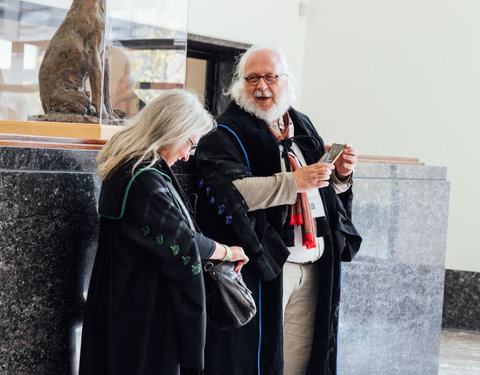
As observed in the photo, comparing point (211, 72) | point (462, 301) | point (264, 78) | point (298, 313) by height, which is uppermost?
point (211, 72)

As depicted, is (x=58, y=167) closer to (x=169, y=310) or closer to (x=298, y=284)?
(x=169, y=310)

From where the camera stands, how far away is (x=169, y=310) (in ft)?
7.97

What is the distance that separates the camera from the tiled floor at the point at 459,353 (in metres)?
5.80

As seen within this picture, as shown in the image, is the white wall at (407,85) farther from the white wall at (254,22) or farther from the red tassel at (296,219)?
the red tassel at (296,219)

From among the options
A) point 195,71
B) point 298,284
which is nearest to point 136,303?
point 298,284

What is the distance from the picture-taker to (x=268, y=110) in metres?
3.28

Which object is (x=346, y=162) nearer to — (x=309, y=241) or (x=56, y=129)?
(x=309, y=241)

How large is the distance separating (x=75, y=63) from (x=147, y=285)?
1.37 metres

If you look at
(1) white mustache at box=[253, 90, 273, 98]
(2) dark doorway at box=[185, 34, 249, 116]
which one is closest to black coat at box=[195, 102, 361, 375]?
(1) white mustache at box=[253, 90, 273, 98]

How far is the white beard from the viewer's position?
3277 mm

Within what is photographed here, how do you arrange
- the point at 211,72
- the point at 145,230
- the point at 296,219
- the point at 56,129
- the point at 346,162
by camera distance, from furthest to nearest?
the point at 211,72
the point at 346,162
the point at 296,219
the point at 56,129
the point at 145,230

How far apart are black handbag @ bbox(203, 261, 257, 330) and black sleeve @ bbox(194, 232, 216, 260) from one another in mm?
104

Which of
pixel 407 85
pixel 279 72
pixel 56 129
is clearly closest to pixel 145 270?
pixel 56 129

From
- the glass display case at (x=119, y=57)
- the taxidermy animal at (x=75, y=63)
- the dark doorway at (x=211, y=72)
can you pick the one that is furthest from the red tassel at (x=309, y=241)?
the dark doorway at (x=211, y=72)
